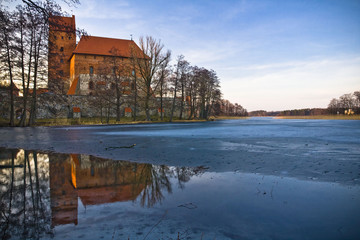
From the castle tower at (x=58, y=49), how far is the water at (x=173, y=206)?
453 cm

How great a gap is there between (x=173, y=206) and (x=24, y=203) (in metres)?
1.98

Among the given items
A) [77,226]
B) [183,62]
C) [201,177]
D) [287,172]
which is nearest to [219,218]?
[77,226]

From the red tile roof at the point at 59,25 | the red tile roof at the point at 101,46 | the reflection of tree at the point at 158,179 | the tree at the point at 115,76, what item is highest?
the red tile roof at the point at 101,46

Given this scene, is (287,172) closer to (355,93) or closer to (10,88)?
(10,88)

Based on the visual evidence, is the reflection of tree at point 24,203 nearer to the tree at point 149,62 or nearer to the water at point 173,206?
the water at point 173,206

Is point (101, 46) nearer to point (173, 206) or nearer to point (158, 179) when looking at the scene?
point (158, 179)

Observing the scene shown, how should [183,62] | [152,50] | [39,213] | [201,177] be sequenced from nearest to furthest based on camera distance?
[39,213] → [201,177] → [152,50] → [183,62]

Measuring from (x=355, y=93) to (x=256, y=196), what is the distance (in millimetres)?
113015

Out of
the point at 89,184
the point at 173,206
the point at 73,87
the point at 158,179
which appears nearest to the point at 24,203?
the point at 89,184

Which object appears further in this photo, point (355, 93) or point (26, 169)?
point (355, 93)

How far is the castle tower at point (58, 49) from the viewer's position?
25.0 ft

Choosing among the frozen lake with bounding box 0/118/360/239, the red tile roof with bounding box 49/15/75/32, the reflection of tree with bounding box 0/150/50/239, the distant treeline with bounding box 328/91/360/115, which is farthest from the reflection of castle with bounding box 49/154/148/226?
the distant treeline with bounding box 328/91/360/115

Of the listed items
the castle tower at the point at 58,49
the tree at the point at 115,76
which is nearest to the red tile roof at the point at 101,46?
the castle tower at the point at 58,49

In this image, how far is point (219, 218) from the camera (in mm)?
2686
